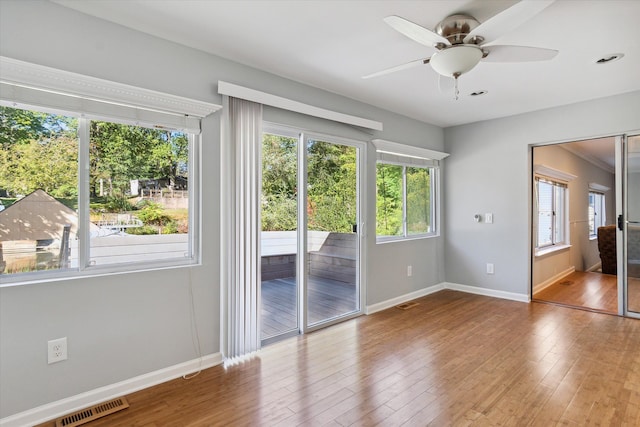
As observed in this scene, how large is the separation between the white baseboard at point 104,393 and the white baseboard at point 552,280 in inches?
182

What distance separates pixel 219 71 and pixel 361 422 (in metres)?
2.73

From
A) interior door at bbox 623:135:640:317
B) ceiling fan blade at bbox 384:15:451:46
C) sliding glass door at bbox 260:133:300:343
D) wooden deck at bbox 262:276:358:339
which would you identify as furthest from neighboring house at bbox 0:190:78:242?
interior door at bbox 623:135:640:317

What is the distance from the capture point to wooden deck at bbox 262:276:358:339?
3428 millimetres

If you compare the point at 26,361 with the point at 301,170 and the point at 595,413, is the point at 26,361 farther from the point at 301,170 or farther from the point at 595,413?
the point at 595,413

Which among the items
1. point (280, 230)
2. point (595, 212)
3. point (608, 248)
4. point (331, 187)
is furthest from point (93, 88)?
point (595, 212)

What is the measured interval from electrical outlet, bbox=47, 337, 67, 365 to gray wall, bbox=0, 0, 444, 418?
29 mm

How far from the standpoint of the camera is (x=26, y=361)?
1960 millimetres

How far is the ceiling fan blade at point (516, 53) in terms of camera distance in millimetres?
2038

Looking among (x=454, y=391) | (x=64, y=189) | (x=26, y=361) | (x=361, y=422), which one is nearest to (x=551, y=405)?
(x=454, y=391)

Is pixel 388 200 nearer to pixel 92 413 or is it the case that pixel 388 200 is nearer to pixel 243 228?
pixel 243 228

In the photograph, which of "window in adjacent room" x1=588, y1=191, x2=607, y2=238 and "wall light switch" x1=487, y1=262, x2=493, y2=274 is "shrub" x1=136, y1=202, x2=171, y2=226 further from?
"window in adjacent room" x1=588, y1=191, x2=607, y2=238

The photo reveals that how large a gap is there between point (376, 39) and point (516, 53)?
0.95 m

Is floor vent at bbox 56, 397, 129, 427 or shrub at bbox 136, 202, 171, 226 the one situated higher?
shrub at bbox 136, 202, 171, 226

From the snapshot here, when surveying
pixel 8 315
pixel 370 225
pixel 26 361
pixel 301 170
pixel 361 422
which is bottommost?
pixel 361 422
